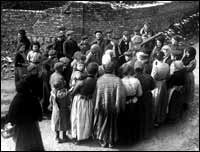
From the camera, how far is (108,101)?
6699mm

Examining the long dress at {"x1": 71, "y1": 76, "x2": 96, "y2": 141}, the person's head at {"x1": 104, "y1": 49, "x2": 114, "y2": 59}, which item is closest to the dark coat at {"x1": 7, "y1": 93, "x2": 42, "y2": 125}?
the long dress at {"x1": 71, "y1": 76, "x2": 96, "y2": 141}

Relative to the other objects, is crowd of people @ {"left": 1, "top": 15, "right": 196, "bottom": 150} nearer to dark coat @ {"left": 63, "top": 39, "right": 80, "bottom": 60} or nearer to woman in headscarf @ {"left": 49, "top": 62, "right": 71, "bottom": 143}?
woman in headscarf @ {"left": 49, "top": 62, "right": 71, "bottom": 143}

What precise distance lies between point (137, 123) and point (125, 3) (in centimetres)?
779

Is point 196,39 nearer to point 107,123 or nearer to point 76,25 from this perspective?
point 76,25

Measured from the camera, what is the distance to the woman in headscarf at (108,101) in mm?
6680

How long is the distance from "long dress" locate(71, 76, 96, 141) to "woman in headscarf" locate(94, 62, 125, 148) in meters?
0.15

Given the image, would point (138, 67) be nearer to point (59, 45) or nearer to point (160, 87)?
point (160, 87)

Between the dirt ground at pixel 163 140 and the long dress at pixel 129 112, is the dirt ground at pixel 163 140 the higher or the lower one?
the lower one

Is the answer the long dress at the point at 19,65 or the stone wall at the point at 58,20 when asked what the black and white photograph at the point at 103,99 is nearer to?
the long dress at the point at 19,65

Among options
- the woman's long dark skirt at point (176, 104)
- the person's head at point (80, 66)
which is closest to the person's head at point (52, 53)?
the person's head at point (80, 66)

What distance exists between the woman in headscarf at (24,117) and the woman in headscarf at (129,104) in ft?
5.36

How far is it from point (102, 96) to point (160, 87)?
1.43 m

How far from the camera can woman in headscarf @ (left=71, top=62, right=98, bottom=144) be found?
267 inches

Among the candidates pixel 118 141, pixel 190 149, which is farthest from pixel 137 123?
pixel 190 149
